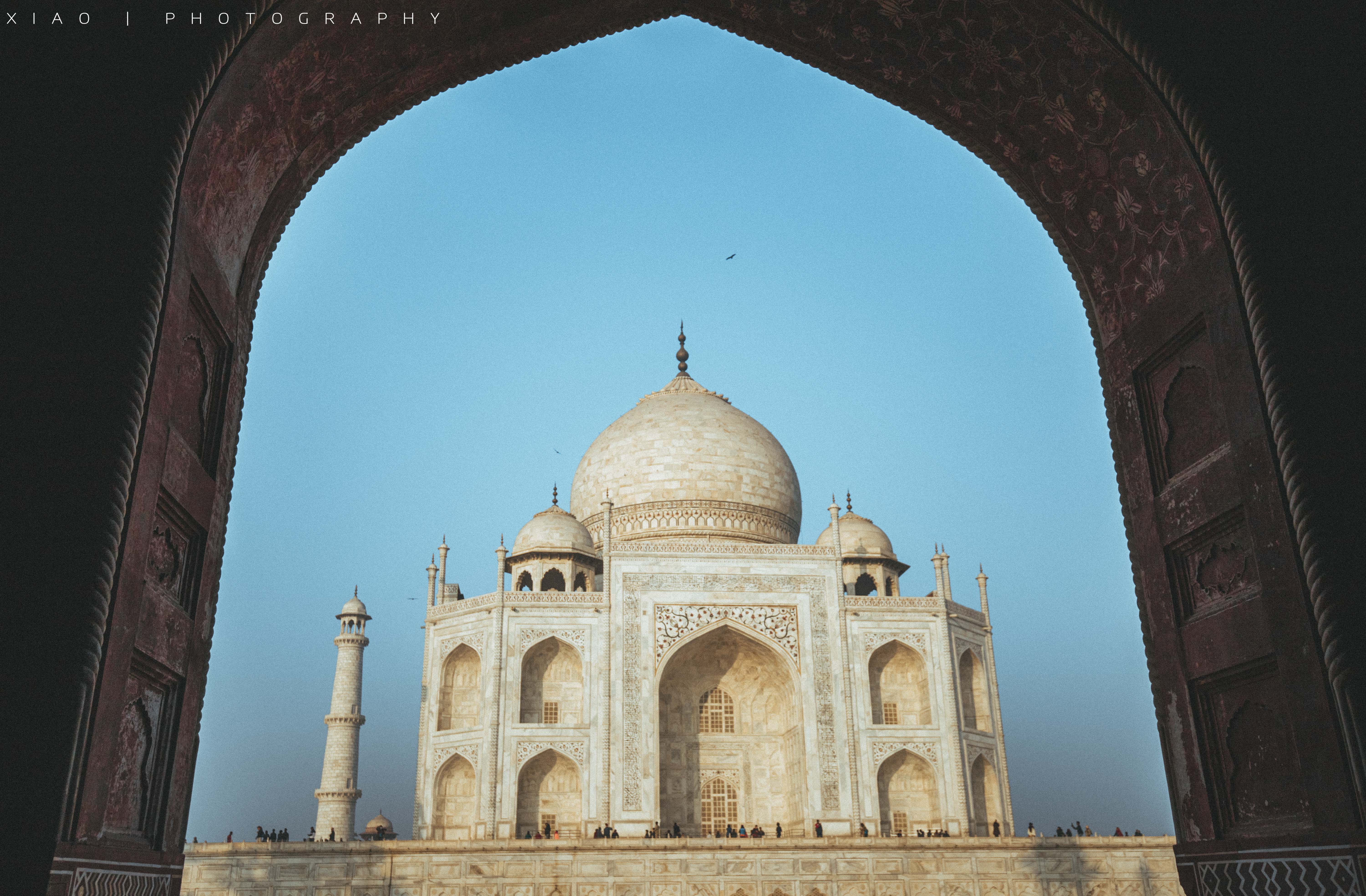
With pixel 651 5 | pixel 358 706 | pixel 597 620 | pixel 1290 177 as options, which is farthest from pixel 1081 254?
pixel 358 706

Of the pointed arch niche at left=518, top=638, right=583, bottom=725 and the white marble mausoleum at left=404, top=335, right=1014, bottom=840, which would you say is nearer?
the white marble mausoleum at left=404, top=335, right=1014, bottom=840

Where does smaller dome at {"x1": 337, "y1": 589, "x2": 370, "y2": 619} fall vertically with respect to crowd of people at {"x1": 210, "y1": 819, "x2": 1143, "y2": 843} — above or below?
above

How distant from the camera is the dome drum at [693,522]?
24234mm

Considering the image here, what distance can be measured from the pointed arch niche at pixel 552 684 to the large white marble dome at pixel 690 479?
14.4 ft

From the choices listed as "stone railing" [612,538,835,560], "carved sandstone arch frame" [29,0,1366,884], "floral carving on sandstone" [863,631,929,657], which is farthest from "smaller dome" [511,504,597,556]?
"carved sandstone arch frame" [29,0,1366,884]

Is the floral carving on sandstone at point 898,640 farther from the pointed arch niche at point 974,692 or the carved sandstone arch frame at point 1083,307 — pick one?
the carved sandstone arch frame at point 1083,307

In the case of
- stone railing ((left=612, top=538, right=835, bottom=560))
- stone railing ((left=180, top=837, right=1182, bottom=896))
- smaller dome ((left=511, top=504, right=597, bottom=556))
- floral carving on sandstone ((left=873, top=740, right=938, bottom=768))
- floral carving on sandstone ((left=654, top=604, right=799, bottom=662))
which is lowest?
stone railing ((left=180, top=837, right=1182, bottom=896))

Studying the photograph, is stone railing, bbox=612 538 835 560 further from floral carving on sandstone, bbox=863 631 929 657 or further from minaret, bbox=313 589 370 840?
minaret, bbox=313 589 370 840

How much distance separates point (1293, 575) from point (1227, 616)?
0.54m

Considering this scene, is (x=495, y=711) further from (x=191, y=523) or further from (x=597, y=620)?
(x=191, y=523)

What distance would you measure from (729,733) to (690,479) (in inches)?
235

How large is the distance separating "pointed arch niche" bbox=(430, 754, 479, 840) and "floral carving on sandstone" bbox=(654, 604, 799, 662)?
434 cm

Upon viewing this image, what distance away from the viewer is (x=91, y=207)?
376 cm

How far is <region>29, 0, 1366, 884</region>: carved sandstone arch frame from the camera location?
143 inches
